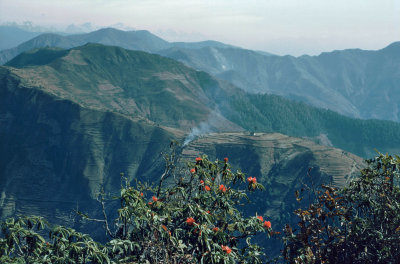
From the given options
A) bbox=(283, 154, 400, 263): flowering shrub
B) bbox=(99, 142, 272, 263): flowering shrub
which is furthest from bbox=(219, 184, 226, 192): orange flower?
A: bbox=(283, 154, 400, 263): flowering shrub

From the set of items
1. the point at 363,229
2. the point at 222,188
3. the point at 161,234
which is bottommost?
the point at 363,229

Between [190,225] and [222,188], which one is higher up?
[222,188]

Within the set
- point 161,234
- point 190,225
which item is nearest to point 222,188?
point 190,225

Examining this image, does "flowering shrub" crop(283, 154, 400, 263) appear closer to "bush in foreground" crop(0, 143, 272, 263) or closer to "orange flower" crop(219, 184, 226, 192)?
"bush in foreground" crop(0, 143, 272, 263)

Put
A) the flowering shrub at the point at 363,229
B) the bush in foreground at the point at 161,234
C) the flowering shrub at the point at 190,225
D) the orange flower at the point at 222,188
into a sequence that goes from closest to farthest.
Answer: the bush in foreground at the point at 161,234, the flowering shrub at the point at 190,225, the flowering shrub at the point at 363,229, the orange flower at the point at 222,188

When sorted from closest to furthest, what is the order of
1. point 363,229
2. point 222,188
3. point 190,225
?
point 190,225 < point 363,229 < point 222,188

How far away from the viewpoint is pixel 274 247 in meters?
146

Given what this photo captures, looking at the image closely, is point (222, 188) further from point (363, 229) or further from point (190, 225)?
point (363, 229)

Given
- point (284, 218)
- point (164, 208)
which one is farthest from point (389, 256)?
point (284, 218)

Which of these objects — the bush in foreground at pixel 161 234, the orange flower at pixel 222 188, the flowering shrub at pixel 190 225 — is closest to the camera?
the bush in foreground at pixel 161 234

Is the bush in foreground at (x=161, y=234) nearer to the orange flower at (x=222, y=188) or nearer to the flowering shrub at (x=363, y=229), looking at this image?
the orange flower at (x=222, y=188)

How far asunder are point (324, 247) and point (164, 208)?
758 cm

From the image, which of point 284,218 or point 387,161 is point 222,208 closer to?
point 387,161

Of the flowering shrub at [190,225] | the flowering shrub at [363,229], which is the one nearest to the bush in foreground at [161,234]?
the flowering shrub at [190,225]
